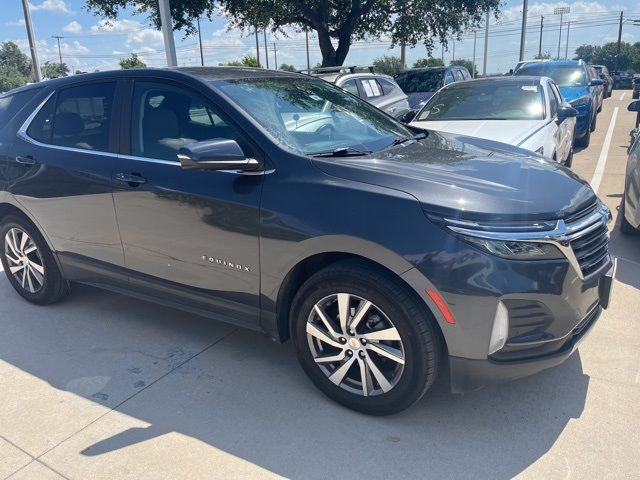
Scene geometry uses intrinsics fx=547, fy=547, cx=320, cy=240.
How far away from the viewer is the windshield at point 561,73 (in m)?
12.1

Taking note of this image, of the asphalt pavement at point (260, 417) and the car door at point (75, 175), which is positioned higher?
the car door at point (75, 175)

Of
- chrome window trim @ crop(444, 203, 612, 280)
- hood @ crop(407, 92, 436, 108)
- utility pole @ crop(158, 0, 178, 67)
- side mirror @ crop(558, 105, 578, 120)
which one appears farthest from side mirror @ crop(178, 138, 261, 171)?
hood @ crop(407, 92, 436, 108)

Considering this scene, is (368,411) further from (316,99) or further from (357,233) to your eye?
(316,99)

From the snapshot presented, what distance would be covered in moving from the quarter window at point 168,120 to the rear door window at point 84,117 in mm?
268

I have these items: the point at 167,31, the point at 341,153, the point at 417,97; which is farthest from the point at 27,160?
the point at 417,97

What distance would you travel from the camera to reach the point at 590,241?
8.85 ft

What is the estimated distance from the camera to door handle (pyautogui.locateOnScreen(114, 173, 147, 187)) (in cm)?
336

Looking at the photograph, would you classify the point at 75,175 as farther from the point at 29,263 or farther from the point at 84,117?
the point at 29,263

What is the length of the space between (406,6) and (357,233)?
18167 mm

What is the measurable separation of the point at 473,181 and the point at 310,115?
1189 mm

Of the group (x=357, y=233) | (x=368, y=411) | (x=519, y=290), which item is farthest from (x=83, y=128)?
(x=519, y=290)

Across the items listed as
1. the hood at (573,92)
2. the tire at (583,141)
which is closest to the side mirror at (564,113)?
the hood at (573,92)

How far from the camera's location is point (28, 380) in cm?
340

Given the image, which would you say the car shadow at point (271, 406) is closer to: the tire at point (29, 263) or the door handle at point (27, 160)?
the tire at point (29, 263)
